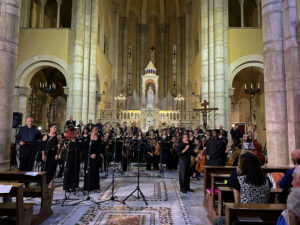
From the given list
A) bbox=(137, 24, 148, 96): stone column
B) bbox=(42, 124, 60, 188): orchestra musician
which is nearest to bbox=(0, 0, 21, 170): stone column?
bbox=(42, 124, 60, 188): orchestra musician

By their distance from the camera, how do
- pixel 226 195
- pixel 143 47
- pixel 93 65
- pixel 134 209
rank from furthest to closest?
1. pixel 143 47
2. pixel 93 65
3. pixel 134 209
4. pixel 226 195

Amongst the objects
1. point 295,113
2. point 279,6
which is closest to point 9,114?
point 295,113

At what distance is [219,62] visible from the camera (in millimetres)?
14102

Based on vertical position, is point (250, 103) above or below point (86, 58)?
below

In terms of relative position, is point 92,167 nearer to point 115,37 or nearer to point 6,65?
point 6,65

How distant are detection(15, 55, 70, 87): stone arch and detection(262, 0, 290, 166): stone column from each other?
11438mm

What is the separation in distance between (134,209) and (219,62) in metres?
11.5

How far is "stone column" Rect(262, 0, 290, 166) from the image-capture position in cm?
621

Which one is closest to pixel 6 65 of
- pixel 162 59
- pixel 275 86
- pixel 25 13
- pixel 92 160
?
pixel 92 160

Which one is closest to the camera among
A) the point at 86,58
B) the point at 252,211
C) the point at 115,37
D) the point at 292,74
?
the point at 252,211

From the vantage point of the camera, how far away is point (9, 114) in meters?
6.36

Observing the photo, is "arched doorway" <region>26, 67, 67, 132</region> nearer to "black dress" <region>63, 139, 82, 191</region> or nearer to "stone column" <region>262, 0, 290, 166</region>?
"black dress" <region>63, 139, 82, 191</region>

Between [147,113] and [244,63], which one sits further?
[147,113]

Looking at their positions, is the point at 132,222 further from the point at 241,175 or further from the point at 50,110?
the point at 50,110
